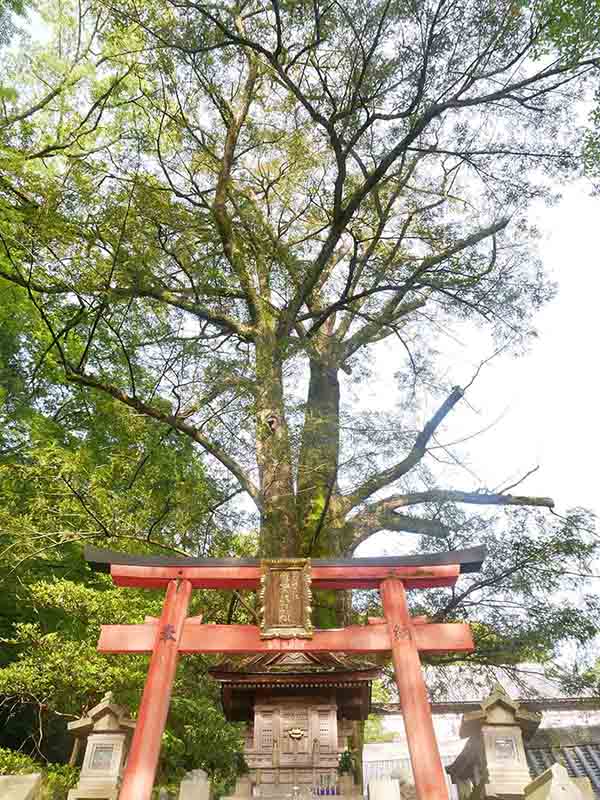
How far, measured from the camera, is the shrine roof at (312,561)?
16.6 ft

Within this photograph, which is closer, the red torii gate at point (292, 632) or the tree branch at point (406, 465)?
the red torii gate at point (292, 632)

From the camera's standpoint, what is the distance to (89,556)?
5043 millimetres

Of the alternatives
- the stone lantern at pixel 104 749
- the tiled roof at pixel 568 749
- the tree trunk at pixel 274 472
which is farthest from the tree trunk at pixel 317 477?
the tiled roof at pixel 568 749

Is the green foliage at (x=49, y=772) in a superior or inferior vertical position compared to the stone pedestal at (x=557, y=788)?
superior

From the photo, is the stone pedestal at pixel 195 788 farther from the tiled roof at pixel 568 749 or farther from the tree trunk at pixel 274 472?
the tiled roof at pixel 568 749

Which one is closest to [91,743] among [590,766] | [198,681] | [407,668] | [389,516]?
[198,681]

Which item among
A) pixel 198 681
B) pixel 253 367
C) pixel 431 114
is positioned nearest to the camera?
pixel 431 114

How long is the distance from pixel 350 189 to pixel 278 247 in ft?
6.10

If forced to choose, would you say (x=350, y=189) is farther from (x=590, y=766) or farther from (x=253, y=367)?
(x=590, y=766)

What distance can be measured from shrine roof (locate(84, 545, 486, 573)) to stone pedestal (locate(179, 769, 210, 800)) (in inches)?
89.6

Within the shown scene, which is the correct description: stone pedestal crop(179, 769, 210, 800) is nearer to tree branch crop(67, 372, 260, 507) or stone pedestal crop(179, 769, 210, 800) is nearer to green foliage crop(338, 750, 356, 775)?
green foliage crop(338, 750, 356, 775)

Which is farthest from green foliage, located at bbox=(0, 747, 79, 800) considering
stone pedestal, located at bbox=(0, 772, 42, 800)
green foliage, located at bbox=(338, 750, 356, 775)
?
green foliage, located at bbox=(338, 750, 356, 775)

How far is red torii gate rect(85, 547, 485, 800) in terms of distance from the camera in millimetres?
4262

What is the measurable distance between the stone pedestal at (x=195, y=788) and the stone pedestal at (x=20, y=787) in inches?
62.6
